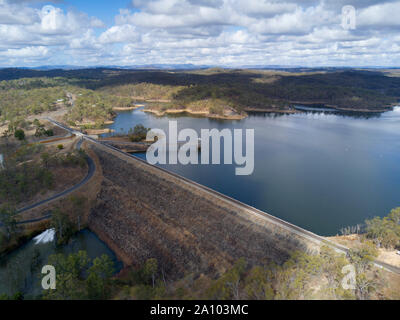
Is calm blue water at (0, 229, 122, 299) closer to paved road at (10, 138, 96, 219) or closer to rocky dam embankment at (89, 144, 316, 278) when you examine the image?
rocky dam embankment at (89, 144, 316, 278)

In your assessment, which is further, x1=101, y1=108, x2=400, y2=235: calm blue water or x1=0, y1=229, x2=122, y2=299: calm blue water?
→ x1=101, y1=108, x2=400, y2=235: calm blue water

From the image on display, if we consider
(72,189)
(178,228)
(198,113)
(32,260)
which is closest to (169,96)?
(198,113)

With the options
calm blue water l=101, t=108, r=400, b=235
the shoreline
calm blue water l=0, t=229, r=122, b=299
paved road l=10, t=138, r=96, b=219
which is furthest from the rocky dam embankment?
the shoreline

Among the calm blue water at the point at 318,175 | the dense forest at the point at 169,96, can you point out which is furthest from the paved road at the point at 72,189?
the dense forest at the point at 169,96

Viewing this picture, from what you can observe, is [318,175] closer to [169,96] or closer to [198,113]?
[198,113]

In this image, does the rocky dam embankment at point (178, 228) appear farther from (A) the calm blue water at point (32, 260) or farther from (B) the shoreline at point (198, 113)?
(B) the shoreline at point (198, 113)
